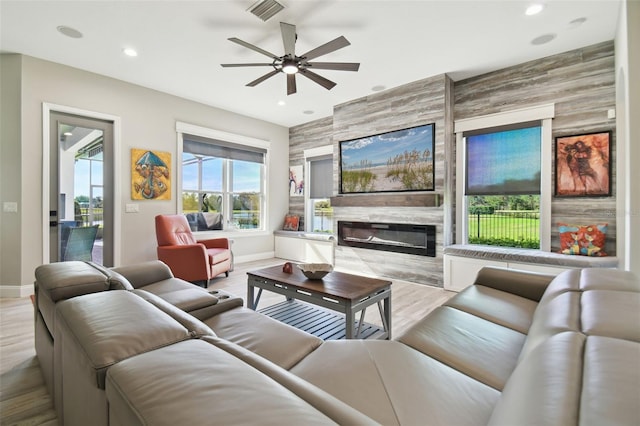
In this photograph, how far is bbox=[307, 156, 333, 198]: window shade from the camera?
581 centimetres

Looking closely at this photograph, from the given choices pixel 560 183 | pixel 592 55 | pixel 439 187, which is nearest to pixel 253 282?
pixel 439 187

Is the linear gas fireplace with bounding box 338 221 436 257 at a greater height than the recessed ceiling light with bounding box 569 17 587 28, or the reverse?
the recessed ceiling light with bounding box 569 17 587 28

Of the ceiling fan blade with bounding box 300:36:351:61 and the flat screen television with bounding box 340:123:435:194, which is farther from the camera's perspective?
the flat screen television with bounding box 340:123:435:194

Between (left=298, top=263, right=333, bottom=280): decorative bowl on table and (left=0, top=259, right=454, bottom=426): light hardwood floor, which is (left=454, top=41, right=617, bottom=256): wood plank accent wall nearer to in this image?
(left=0, top=259, right=454, bottom=426): light hardwood floor

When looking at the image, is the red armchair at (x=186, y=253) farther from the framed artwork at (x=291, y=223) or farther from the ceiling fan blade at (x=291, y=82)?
the ceiling fan blade at (x=291, y=82)

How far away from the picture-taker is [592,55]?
321 cm

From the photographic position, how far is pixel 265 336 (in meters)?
1.42

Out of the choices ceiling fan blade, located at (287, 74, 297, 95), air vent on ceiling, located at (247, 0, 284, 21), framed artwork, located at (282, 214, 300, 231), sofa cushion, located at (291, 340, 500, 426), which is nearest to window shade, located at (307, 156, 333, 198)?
framed artwork, located at (282, 214, 300, 231)

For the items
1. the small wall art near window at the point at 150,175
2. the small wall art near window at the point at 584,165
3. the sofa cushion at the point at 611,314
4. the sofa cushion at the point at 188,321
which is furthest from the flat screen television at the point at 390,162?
the sofa cushion at the point at 188,321

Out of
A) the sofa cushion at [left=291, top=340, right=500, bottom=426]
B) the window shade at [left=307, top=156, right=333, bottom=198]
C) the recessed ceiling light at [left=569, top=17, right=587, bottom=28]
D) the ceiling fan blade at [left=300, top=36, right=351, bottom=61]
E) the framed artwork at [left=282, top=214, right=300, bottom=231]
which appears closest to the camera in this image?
the sofa cushion at [left=291, top=340, right=500, bottom=426]

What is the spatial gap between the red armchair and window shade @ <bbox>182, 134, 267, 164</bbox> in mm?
1329

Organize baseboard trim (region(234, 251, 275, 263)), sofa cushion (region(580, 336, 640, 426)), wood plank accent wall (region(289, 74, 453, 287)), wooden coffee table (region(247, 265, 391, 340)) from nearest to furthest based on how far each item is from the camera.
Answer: sofa cushion (region(580, 336, 640, 426)), wooden coffee table (region(247, 265, 391, 340)), wood plank accent wall (region(289, 74, 453, 287)), baseboard trim (region(234, 251, 275, 263))

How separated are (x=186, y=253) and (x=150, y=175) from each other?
4.94 ft

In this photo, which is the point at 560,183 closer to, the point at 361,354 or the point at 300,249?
the point at 361,354
